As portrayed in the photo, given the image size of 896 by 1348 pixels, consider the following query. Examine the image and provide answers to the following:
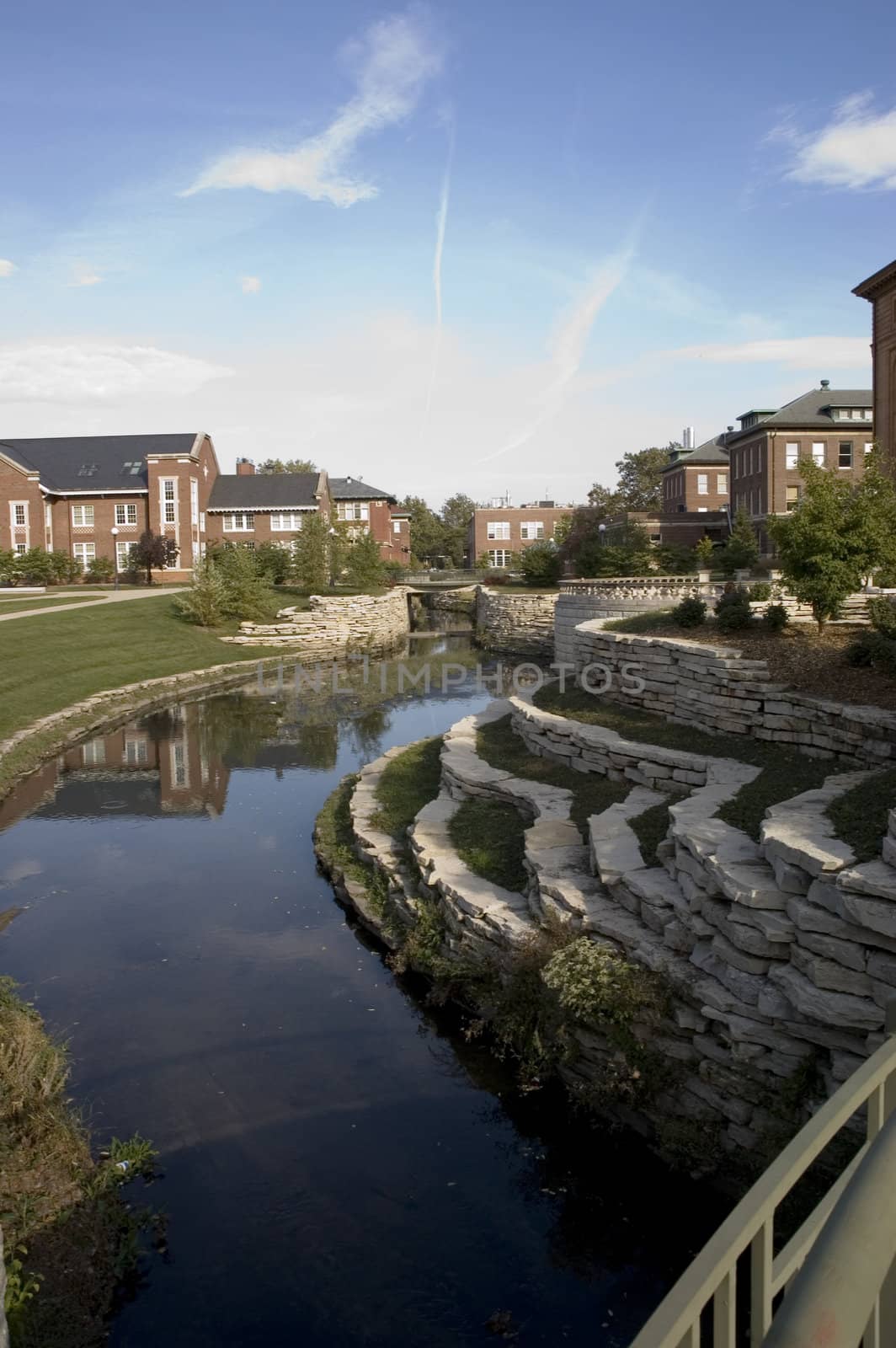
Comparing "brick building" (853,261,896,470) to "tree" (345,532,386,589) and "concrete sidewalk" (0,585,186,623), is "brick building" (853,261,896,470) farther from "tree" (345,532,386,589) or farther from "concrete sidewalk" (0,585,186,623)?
"concrete sidewalk" (0,585,186,623)

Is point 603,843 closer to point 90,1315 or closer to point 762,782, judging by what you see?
point 762,782

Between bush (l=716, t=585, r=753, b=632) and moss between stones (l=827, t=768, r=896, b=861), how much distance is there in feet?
24.9

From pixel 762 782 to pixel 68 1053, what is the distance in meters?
7.36

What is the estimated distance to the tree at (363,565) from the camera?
4956 cm

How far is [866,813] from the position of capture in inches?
313

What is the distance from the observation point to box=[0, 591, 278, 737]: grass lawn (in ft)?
81.0

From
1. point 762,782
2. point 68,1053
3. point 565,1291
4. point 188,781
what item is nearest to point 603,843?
point 762,782

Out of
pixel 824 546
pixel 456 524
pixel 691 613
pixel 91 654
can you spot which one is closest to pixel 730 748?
pixel 824 546

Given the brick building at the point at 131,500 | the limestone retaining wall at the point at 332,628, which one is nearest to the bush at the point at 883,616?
the limestone retaining wall at the point at 332,628

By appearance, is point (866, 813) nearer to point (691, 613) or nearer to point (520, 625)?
point (691, 613)

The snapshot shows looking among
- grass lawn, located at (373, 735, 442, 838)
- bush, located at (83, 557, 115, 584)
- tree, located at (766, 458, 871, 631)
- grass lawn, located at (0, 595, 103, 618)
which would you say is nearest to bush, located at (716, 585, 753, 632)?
tree, located at (766, 458, 871, 631)

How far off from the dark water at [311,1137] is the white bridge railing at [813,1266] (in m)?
4.61

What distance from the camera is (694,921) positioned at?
7668mm

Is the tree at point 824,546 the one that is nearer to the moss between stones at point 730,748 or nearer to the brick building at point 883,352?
the moss between stones at point 730,748
